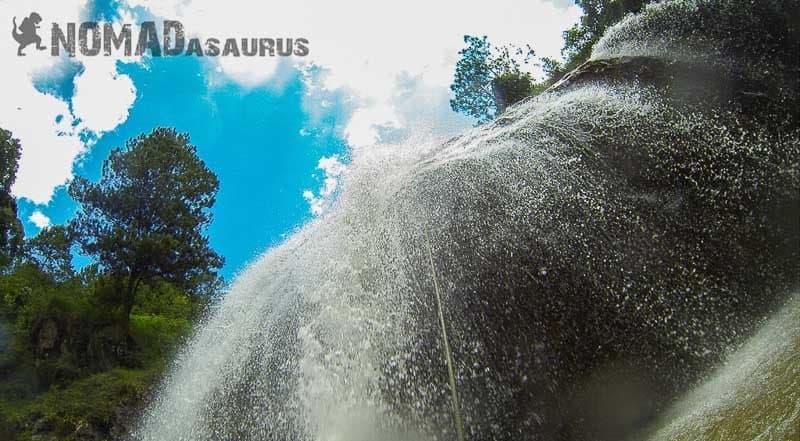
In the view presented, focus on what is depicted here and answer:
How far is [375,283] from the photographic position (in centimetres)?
686

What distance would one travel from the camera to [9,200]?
97.2 ft

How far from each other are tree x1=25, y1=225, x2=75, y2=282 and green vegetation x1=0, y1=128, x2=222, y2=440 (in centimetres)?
19

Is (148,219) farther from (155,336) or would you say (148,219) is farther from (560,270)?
(560,270)

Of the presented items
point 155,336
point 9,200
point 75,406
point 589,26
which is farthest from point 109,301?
point 589,26

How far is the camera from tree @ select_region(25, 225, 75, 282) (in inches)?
926

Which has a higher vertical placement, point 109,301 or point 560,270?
point 109,301

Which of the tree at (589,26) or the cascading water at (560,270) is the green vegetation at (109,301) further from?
the tree at (589,26)

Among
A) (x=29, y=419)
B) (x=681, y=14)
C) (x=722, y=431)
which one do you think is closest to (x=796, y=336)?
(x=722, y=431)

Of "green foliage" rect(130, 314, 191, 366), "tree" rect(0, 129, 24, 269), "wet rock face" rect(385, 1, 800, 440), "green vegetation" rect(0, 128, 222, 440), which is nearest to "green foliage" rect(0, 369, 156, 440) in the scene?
"green vegetation" rect(0, 128, 222, 440)

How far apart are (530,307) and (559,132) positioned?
2.96 metres

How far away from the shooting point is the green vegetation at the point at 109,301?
44.1 feet

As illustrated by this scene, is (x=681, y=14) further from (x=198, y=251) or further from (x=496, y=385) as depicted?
(x=198, y=251)

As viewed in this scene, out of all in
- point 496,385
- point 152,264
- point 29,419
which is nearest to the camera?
point 496,385

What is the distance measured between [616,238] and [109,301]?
62.9 feet
